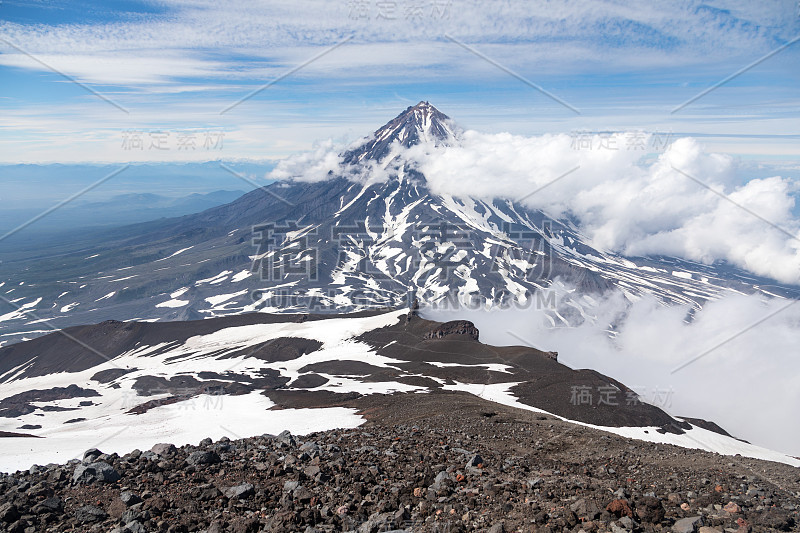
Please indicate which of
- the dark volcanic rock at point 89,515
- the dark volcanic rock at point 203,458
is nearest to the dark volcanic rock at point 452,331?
the dark volcanic rock at point 203,458

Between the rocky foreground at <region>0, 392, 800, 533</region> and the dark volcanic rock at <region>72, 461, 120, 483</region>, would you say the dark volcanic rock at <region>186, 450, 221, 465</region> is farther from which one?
the dark volcanic rock at <region>72, 461, 120, 483</region>

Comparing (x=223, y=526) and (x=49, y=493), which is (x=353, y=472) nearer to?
(x=223, y=526)

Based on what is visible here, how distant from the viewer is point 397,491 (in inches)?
488

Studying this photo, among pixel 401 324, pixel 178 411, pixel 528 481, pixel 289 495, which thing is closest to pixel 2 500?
pixel 289 495

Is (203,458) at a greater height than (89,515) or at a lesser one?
lesser

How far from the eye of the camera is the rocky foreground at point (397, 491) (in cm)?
1066

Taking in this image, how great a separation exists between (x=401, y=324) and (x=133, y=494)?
89497 mm

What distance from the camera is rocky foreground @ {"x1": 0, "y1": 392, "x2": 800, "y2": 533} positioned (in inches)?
420

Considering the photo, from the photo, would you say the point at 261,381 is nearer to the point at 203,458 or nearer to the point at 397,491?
the point at 203,458

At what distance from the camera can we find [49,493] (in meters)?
13.4

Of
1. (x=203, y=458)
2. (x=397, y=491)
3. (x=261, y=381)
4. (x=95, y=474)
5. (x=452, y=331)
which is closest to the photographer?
(x=397, y=491)

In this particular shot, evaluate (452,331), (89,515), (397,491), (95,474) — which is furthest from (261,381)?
(397,491)

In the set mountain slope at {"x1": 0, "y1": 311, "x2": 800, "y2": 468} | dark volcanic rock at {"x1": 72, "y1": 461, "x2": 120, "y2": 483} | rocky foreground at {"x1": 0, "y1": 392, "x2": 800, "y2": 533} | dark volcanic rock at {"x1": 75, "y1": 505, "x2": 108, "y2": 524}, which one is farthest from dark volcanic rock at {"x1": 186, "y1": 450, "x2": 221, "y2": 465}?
mountain slope at {"x1": 0, "y1": 311, "x2": 800, "y2": 468}

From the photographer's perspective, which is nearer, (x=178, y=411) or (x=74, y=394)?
(x=178, y=411)
